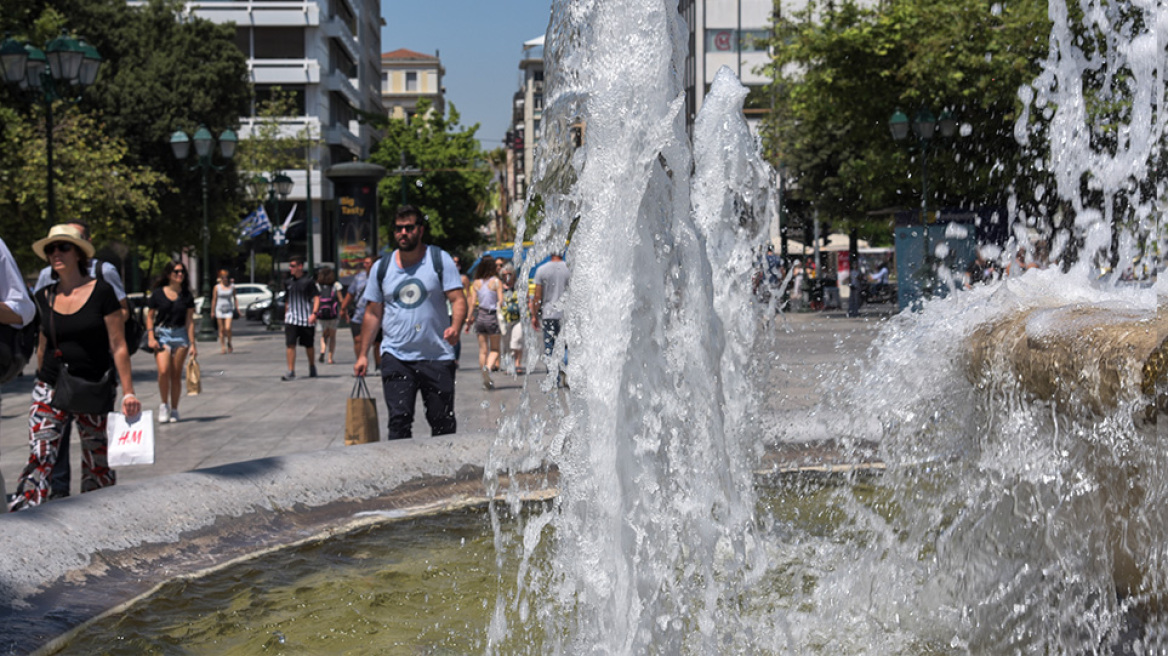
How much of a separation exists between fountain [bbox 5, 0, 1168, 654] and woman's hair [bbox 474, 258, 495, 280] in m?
11.0

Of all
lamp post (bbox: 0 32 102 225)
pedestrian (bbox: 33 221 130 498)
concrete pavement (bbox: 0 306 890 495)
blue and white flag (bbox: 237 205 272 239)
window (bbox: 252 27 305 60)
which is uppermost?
window (bbox: 252 27 305 60)

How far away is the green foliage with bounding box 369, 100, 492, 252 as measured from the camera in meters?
70.1

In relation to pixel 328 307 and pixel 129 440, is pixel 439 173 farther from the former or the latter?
pixel 129 440

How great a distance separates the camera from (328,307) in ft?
60.1

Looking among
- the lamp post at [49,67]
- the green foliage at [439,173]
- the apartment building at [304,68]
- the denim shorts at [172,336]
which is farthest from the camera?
the green foliage at [439,173]

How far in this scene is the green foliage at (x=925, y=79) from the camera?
23453mm

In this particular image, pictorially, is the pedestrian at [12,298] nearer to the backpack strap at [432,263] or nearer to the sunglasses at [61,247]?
the sunglasses at [61,247]

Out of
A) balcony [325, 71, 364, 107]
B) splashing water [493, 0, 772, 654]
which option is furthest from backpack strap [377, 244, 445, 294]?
balcony [325, 71, 364, 107]

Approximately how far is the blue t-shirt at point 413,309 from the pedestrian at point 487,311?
23.9ft

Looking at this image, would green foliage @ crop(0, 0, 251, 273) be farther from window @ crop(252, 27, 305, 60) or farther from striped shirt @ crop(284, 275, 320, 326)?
striped shirt @ crop(284, 275, 320, 326)

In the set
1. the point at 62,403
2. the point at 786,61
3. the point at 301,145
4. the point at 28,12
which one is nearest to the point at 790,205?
the point at 786,61

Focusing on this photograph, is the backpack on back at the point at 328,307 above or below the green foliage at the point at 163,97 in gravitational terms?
below

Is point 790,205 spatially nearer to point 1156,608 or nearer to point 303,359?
point 303,359

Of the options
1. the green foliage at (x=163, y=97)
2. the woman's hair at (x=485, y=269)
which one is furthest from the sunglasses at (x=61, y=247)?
the green foliage at (x=163, y=97)
